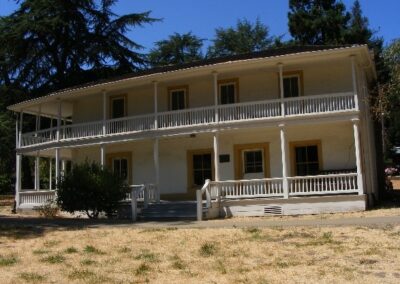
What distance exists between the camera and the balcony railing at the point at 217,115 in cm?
1944

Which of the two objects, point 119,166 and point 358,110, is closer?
point 358,110

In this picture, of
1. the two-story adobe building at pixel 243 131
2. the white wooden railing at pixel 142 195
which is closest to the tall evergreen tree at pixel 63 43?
the two-story adobe building at pixel 243 131

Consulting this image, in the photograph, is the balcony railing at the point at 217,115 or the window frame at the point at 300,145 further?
the window frame at the point at 300,145

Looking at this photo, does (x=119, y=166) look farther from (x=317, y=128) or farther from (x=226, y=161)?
(x=317, y=128)

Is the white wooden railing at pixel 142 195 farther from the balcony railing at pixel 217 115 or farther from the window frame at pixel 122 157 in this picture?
the window frame at pixel 122 157

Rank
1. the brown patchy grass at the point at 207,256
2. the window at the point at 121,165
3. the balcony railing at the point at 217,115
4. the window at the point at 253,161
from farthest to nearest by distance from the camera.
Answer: the window at the point at 121,165, the window at the point at 253,161, the balcony railing at the point at 217,115, the brown patchy grass at the point at 207,256

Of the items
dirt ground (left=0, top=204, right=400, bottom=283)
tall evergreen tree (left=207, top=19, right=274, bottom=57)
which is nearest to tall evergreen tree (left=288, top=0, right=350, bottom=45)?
tall evergreen tree (left=207, top=19, right=274, bottom=57)

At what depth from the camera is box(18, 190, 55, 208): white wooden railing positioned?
24.2 meters

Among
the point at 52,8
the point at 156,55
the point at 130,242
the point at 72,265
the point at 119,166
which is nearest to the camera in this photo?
the point at 72,265

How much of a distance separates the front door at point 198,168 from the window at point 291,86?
4.34 meters

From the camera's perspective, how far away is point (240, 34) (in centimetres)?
5100

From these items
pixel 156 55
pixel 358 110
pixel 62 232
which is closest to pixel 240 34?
pixel 156 55

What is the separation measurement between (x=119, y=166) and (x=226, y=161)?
588cm

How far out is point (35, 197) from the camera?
82.1 feet
